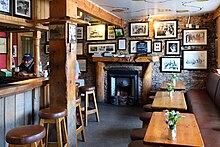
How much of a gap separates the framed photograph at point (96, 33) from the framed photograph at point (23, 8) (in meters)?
3.62

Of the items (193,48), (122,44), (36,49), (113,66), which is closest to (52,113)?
(36,49)

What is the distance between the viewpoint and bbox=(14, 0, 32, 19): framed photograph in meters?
3.63

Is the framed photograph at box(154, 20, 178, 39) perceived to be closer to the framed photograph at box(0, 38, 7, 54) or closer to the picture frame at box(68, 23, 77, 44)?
the picture frame at box(68, 23, 77, 44)

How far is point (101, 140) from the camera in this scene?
4.07m

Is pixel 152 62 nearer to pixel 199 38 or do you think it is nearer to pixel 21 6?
pixel 199 38

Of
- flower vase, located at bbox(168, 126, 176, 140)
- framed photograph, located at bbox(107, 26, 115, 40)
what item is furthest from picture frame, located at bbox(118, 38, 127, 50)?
flower vase, located at bbox(168, 126, 176, 140)

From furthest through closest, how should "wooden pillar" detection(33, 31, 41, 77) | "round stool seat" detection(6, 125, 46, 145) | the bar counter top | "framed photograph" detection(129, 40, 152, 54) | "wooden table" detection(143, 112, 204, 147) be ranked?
"framed photograph" detection(129, 40, 152, 54), "wooden pillar" detection(33, 31, 41, 77), the bar counter top, "round stool seat" detection(6, 125, 46, 145), "wooden table" detection(143, 112, 204, 147)

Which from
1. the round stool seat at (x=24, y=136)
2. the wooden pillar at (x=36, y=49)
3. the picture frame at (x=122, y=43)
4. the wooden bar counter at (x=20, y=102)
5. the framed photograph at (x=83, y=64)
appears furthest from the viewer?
the framed photograph at (x=83, y=64)

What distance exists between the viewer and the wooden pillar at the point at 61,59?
11.0 ft

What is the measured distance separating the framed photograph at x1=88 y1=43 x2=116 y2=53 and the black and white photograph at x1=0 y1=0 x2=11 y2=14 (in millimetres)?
4077

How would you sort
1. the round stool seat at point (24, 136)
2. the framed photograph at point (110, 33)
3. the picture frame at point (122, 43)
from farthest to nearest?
1. the framed photograph at point (110, 33)
2. the picture frame at point (122, 43)
3. the round stool seat at point (24, 136)

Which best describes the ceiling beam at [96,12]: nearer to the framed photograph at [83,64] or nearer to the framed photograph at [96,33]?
the framed photograph at [96,33]

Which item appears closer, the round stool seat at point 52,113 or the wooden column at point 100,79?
the round stool seat at point 52,113

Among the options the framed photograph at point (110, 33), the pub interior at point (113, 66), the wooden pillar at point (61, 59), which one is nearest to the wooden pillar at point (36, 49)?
the pub interior at point (113, 66)
